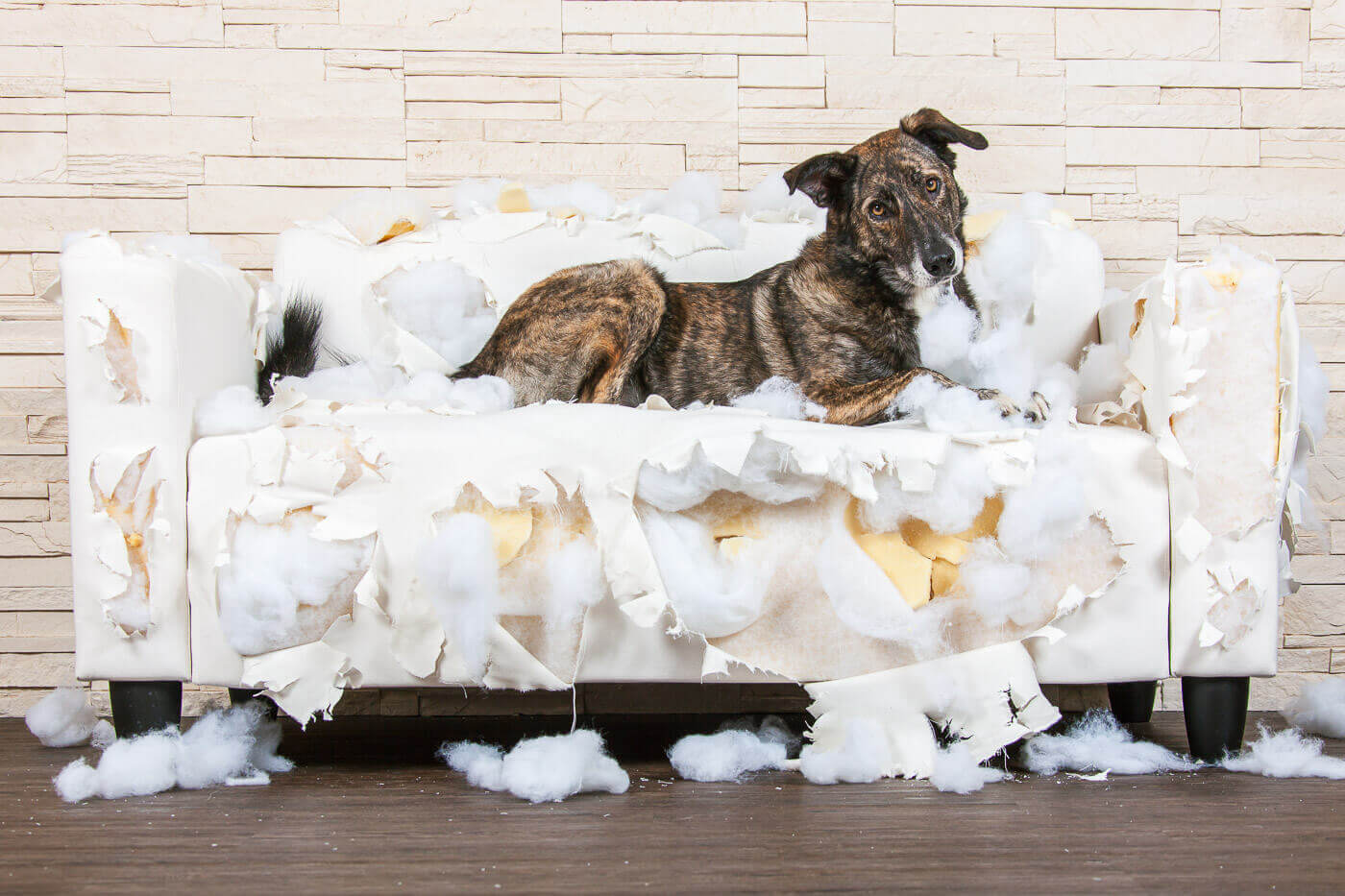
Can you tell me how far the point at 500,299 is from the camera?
2338 mm

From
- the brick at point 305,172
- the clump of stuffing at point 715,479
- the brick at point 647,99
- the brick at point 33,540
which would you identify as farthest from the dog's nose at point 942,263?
the brick at point 33,540

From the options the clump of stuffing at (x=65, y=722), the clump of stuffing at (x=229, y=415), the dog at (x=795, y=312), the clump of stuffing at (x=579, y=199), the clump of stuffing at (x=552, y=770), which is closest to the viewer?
the clump of stuffing at (x=552, y=770)

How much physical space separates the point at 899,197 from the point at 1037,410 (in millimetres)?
595

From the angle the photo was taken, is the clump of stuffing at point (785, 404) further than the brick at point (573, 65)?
No

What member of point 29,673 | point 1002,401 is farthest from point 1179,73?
point 29,673

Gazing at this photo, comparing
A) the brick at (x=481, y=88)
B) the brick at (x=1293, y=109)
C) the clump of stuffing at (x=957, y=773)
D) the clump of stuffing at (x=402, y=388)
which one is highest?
the brick at (x=481, y=88)

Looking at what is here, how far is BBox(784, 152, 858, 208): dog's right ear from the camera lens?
2.04 meters

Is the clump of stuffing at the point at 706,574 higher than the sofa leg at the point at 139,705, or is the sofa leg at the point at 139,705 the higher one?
the clump of stuffing at the point at 706,574

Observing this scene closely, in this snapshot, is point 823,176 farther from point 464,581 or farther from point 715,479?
point 464,581

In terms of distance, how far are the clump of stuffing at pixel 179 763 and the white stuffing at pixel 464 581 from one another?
41 centimetres

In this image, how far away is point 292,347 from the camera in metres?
2.05

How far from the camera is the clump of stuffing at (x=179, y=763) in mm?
1475

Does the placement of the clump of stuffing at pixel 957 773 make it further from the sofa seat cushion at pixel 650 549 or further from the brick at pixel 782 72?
the brick at pixel 782 72

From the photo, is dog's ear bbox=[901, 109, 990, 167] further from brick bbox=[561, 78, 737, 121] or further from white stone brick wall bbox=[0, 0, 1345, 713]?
brick bbox=[561, 78, 737, 121]
